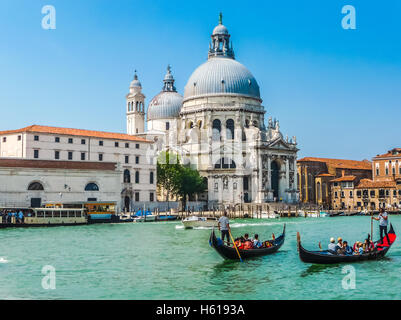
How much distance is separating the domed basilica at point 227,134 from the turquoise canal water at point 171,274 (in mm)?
38360

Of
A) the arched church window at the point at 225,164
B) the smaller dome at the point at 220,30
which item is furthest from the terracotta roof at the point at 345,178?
the smaller dome at the point at 220,30

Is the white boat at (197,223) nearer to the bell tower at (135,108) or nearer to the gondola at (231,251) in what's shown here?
the gondola at (231,251)

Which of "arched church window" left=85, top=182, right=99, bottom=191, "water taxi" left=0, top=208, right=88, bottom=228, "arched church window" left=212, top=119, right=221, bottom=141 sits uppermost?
"arched church window" left=212, top=119, right=221, bottom=141

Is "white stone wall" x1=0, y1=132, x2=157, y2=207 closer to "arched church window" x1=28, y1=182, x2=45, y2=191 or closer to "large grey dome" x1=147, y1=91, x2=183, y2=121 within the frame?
"arched church window" x1=28, y1=182, x2=45, y2=191

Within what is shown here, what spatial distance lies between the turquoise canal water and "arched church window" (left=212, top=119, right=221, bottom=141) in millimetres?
42500

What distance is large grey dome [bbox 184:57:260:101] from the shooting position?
70375mm

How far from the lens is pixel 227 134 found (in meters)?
69.0

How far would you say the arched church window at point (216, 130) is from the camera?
226 ft

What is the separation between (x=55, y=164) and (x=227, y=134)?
95.7 ft

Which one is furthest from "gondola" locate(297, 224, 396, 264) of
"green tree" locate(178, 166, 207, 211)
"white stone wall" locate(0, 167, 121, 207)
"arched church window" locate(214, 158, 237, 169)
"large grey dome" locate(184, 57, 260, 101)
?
"large grey dome" locate(184, 57, 260, 101)
